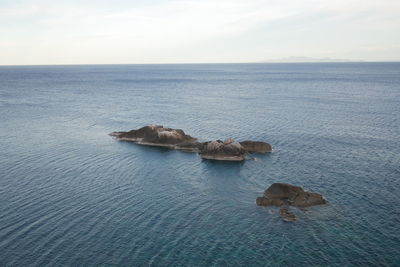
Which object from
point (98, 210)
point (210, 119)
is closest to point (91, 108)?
point (210, 119)

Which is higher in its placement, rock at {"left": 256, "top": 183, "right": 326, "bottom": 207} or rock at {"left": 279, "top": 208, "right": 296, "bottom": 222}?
rock at {"left": 256, "top": 183, "right": 326, "bottom": 207}

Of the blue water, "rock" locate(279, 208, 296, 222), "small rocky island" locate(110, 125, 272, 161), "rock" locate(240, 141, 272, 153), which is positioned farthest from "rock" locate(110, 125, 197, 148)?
"rock" locate(279, 208, 296, 222)

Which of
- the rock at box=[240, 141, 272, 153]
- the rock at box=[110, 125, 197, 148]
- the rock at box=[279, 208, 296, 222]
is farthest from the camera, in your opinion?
the rock at box=[110, 125, 197, 148]

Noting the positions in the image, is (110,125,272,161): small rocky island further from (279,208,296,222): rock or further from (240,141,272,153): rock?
(279,208,296,222): rock

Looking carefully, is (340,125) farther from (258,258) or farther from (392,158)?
(258,258)

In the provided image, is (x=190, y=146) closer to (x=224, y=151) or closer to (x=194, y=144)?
(x=194, y=144)

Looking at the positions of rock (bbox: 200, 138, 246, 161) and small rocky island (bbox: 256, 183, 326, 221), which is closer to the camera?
small rocky island (bbox: 256, 183, 326, 221)

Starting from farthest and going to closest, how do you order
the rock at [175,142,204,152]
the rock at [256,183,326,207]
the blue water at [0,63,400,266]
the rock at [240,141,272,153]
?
the rock at [175,142,204,152] < the rock at [240,141,272,153] < the rock at [256,183,326,207] < the blue water at [0,63,400,266]

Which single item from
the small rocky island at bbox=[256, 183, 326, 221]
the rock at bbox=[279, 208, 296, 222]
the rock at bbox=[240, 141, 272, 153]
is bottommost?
the rock at bbox=[279, 208, 296, 222]
